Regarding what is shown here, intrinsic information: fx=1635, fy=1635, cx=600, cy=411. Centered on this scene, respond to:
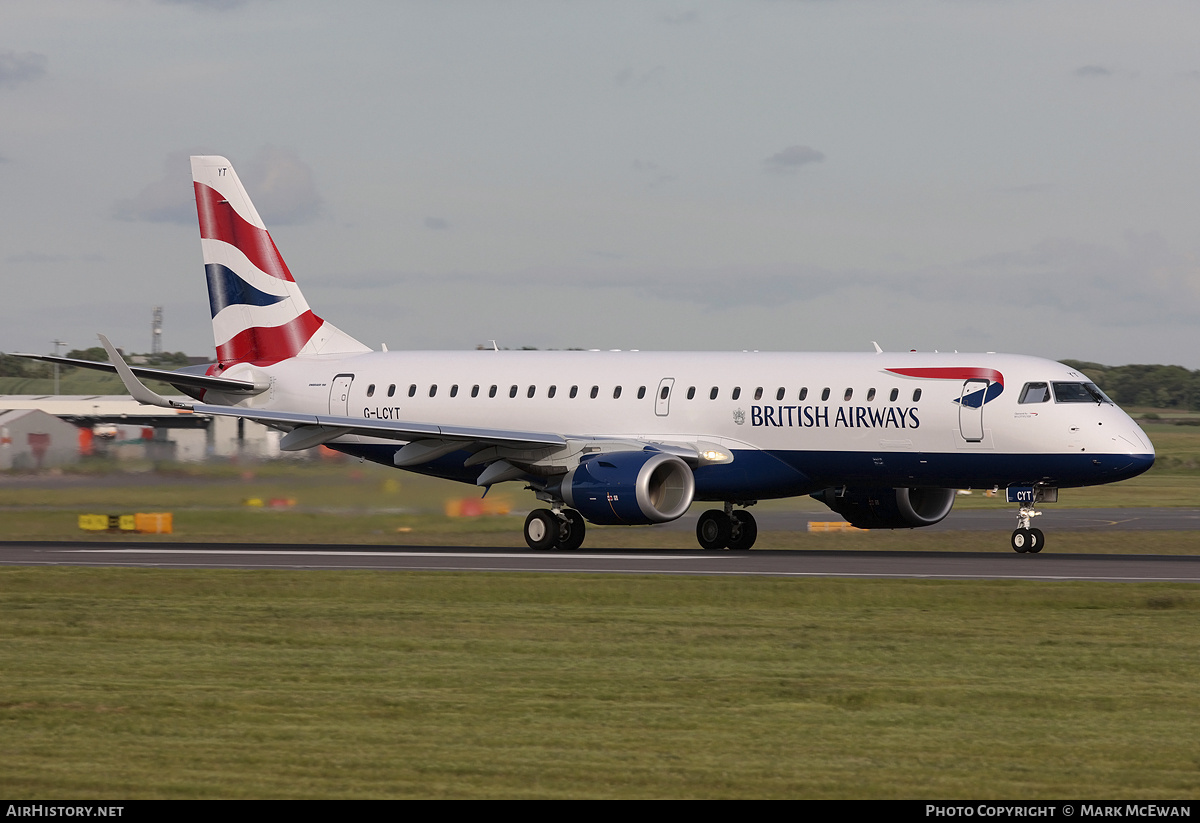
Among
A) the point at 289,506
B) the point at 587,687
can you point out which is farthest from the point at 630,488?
the point at 587,687

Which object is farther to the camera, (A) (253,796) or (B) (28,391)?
(B) (28,391)

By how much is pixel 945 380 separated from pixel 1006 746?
20988 mm

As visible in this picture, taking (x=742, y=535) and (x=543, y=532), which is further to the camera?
(x=742, y=535)

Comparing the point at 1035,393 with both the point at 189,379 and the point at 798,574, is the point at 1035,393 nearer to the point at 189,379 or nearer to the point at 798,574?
the point at 798,574

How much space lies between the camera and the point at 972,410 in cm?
3234

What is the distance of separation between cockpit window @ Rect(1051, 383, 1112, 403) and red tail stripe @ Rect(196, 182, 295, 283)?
19901 mm

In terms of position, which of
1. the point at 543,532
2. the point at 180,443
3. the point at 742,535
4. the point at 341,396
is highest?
the point at 341,396

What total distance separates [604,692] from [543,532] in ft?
66.8

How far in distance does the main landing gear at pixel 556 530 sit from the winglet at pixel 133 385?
8.07 meters

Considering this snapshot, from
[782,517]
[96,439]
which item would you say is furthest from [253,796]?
[782,517]

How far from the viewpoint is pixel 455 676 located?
639 inches

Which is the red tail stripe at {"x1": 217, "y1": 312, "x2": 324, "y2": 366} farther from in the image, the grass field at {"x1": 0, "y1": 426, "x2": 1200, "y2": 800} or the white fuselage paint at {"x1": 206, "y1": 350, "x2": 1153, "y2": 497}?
the grass field at {"x1": 0, "y1": 426, "x2": 1200, "y2": 800}

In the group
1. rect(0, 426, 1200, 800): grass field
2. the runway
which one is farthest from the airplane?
rect(0, 426, 1200, 800): grass field

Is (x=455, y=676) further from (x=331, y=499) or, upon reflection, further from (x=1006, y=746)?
(x=331, y=499)
